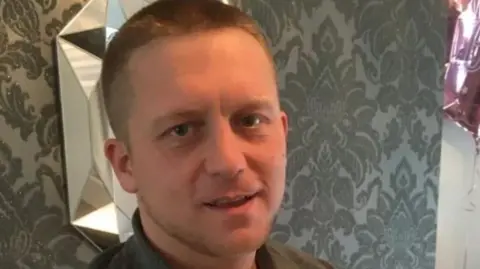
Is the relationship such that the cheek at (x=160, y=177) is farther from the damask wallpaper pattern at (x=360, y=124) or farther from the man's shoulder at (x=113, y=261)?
the damask wallpaper pattern at (x=360, y=124)

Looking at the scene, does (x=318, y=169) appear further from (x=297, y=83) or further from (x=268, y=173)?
(x=268, y=173)

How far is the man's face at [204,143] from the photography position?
867mm

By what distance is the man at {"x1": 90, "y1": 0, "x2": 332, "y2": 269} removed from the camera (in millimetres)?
870

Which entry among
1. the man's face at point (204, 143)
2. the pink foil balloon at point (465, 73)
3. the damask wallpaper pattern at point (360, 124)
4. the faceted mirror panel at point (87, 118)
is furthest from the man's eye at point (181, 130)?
the pink foil balloon at point (465, 73)

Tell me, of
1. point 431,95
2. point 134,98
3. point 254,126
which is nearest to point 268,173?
point 254,126

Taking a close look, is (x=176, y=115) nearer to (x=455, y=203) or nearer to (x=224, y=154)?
(x=224, y=154)

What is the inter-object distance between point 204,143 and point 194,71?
92 millimetres

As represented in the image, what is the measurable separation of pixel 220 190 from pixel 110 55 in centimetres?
26

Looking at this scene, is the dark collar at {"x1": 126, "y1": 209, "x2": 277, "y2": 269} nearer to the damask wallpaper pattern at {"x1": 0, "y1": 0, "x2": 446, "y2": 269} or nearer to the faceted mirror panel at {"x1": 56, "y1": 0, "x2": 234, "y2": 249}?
the faceted mirror panel at {"x1": 56, "y1": 0, "x2": 234, "y2": 249}

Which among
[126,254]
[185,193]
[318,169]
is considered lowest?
[318,169]

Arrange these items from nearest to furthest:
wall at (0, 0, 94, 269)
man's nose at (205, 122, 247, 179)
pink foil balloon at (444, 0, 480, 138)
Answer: man's nose at (205, 122, 247, 179) < wall at (0, 0, 94, 269) < pink foil balloon at (444, 0, 480, 138)

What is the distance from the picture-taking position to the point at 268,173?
90 centimetres

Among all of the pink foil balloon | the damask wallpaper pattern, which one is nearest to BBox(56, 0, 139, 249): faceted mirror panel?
the damask wallpaper pattern

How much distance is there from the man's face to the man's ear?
3cm
